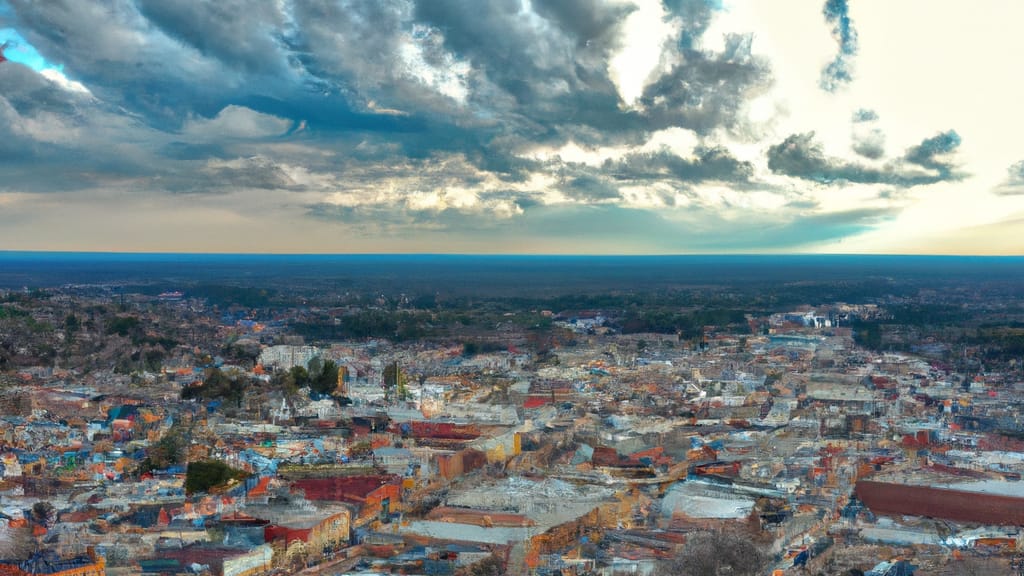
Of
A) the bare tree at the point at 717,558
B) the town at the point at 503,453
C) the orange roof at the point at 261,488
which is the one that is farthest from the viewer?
the orange roof at the point at 261,488

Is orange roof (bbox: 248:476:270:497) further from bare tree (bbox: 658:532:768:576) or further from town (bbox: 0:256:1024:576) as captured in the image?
bare tree (bbox: 658:532:768:576)

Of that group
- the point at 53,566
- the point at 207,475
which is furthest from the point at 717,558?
the point at 207,475

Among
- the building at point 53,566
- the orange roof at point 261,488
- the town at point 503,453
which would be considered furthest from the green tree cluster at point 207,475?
the building at point 53,566

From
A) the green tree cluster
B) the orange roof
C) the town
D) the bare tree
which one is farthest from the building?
the bare tree

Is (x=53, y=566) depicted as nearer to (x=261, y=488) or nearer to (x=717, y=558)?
(x=261, y=488)

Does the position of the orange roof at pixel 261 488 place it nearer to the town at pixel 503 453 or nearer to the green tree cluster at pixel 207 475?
the town at pixel 503 453

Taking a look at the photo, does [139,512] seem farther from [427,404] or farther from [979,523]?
[979,523]

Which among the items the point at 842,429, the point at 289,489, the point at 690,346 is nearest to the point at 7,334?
the point at 289,489

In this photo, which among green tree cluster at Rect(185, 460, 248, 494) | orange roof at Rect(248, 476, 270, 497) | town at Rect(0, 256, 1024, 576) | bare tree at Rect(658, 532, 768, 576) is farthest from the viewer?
green tree cluster at Rect(185, 460, 248, 494)
